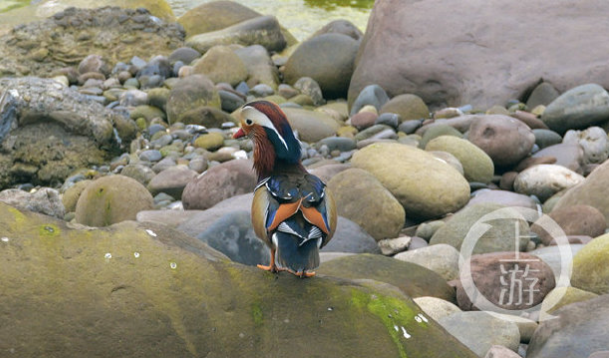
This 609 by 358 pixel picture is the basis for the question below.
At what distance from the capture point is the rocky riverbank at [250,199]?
2871 mm

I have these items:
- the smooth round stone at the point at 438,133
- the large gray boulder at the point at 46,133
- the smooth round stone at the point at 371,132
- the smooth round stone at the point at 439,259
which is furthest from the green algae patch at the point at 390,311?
the large gray boulder at the point at 46,133

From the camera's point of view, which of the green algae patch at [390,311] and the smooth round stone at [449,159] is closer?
the green algae patch at [390,311]

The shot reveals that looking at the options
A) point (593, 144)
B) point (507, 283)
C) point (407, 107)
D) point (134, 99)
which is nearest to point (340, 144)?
point (407, 107)

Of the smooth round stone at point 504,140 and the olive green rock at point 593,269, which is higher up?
the olive green rock at point 593,269

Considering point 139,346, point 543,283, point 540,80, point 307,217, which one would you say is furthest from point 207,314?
point 540,80

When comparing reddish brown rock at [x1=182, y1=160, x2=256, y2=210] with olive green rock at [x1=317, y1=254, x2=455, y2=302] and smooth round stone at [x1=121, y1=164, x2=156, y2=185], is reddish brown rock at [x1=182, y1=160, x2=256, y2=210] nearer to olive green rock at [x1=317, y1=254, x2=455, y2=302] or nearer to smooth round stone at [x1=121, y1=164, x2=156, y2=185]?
smooth round stone at [x1=121, y1=164, x2=156, y2=185]

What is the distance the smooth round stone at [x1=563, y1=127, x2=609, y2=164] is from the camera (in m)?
7.78

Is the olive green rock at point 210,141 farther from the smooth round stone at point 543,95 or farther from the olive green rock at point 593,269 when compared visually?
the olive green rock at point 593,269

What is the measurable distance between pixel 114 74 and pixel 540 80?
275 inches

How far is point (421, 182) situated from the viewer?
6.59 meters

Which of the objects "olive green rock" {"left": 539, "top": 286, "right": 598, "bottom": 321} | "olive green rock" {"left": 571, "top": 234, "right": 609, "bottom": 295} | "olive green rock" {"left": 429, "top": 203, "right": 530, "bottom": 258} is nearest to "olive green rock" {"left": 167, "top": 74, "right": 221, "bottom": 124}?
"olive green rock" {"left": 429, "top": 203, "right": 530, "bottom": 258}

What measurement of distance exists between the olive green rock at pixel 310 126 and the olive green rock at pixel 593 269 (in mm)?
4650

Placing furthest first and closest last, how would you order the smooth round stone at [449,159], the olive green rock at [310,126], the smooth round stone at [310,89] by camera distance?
the smooth round stone at [310,89] < the olive green rock at [310,126] < the smooth round stone at [449,159]

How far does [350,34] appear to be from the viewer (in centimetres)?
1327
